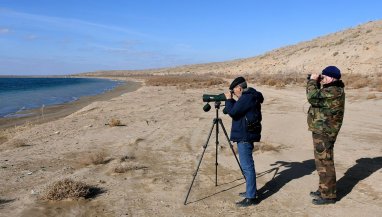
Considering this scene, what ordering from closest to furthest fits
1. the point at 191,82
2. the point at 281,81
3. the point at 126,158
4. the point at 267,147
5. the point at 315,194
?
the point at 315,194, the point at 126,158, the point at 267,147, the point at 281,81, the point at 191,82

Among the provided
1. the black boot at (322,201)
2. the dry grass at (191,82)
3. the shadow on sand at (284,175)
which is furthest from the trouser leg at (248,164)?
the dry grass at (191,82)

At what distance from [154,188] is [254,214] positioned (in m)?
1.93

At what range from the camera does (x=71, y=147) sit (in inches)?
409

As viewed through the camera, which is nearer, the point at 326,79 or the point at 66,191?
the point at 326,79

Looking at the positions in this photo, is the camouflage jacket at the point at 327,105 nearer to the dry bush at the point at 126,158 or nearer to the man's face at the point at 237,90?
the man's face at the point at 237,90

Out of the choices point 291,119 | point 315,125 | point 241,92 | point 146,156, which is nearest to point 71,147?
point 146,156

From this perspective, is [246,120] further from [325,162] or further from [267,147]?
[267,147]

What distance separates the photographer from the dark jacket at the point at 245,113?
565 centimetres

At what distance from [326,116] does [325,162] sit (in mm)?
687

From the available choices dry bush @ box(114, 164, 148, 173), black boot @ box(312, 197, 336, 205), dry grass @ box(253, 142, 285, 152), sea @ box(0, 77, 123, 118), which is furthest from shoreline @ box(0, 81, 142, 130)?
black boot @ box(312, 197, 336, 205)

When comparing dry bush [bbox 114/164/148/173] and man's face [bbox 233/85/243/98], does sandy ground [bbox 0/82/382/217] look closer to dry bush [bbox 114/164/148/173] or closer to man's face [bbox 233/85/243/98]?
dry bush [bbox 114/164/148/173]

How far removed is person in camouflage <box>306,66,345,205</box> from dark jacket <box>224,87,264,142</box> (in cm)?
76

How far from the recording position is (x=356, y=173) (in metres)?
7.55

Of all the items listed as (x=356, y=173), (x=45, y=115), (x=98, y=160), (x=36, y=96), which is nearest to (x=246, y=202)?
(x=356, y=173)
